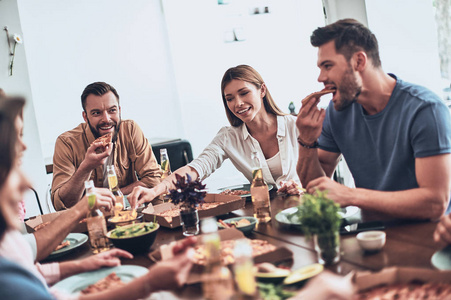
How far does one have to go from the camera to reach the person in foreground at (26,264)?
79cm

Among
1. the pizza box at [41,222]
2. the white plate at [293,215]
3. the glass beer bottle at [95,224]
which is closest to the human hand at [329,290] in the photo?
the white plate at [293,215]

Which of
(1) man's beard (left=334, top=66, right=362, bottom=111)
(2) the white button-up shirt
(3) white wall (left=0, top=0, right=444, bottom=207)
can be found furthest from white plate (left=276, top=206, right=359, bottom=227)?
(3) white wall (left=0, top=0, right=444, bottom=207)

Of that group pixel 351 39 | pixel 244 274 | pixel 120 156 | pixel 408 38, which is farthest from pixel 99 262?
pixel 408 38

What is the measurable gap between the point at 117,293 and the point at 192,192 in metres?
0.64

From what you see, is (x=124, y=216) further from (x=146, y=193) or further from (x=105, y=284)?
(x=105, y=284)

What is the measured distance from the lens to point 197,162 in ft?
8.67

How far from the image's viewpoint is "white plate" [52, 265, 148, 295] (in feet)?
4.16

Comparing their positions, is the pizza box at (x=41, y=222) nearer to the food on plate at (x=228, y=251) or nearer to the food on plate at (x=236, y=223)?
the food on plate at (x=236, y=223)

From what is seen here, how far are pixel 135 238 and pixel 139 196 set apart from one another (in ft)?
2.19

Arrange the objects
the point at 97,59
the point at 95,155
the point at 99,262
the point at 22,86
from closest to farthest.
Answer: the point at 99,262
the point at 95,155
the point at 22,86
the point at 97,59

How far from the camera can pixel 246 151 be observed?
2.79 metres

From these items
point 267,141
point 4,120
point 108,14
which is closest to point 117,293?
point 4,120

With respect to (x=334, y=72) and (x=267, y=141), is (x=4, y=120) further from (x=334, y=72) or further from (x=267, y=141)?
(x=267, y=141)

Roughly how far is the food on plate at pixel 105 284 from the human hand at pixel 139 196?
76 cm
